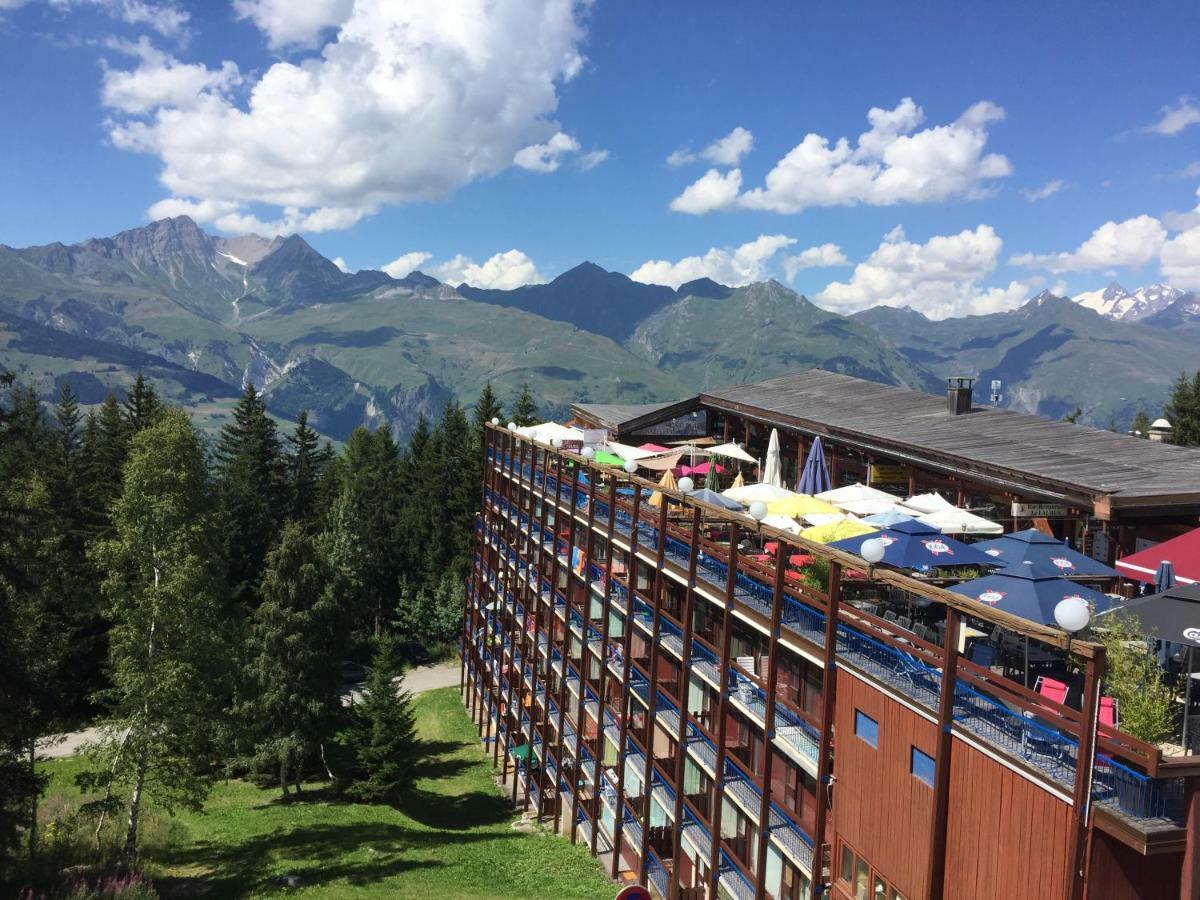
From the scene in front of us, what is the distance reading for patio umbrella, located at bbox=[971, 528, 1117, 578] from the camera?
1602 centimetres

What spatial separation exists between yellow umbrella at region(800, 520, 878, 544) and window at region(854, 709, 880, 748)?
614 cm

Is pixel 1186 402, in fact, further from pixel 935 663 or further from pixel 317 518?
pixel 317 518

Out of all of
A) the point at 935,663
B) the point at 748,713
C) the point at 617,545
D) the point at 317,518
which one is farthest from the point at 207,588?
the point at 317,518

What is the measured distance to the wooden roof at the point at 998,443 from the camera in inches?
781

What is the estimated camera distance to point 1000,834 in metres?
10.5

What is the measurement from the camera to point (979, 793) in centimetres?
1084

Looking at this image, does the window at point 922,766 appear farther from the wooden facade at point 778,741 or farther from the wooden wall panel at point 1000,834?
the wooden wall panel at point 1000,834

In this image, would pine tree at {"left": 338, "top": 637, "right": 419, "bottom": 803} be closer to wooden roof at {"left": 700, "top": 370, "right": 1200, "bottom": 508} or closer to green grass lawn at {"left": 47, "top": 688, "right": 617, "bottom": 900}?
green grass lawn at {"left": 47, "top": 688, "right": 617, "bottom": 900}

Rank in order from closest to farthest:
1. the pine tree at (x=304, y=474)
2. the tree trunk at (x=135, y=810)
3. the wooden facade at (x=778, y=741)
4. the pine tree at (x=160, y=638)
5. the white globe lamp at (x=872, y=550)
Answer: the wooden facade at (x=778, y=741)
the white globe lamp at (x=872, y=550)
the tree trunk at (x=135, y=810)
the pine tree at (x=160, y=638)
the pine tree at (x=304, y=474)

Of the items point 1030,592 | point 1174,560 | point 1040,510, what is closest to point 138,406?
point 1040,510

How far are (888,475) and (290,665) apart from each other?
2701 centimetres

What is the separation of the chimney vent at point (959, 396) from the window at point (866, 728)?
20.5 metres

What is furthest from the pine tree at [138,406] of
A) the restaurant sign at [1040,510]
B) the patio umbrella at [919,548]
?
the restaurant sign at [1040,510]

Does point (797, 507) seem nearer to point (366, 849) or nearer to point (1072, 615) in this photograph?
point (1072, 615)
